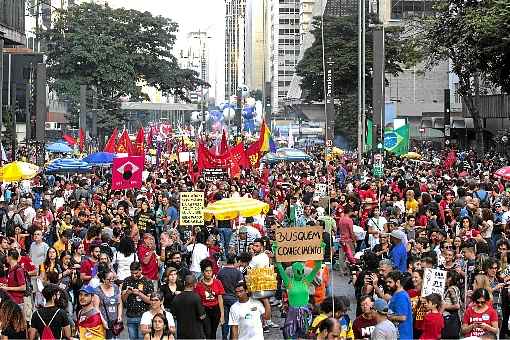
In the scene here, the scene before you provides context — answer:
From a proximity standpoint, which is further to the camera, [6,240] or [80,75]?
[80,75]

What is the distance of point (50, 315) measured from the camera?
1043 centimetres

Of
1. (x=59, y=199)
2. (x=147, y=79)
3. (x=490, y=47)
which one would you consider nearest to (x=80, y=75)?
(x=147, y=79)

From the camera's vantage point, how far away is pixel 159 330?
10.2m

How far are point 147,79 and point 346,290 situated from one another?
6025 centimetres

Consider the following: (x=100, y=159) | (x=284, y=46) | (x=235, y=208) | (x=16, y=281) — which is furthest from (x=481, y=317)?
(x=284, y=46)

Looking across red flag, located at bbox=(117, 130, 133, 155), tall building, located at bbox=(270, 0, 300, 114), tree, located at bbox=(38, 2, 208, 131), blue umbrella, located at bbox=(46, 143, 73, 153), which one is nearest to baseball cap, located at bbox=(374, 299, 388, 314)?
red flag, located at bbox=(117, 130, 133, 155)

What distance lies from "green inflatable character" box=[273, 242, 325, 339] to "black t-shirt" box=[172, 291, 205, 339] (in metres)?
0.87

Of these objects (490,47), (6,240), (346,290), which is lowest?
(346,290)

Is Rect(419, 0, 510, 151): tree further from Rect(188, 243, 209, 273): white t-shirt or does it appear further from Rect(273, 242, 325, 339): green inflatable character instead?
Rect(273, 242, 325, 339): green inflatable character

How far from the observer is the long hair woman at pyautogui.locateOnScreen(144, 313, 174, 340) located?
33.4 feet

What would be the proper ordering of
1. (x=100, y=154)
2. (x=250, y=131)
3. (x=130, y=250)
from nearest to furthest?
(x=130, y=250) < (x=100, y=154) < (x=250, y=131)

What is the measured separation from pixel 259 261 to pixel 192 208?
424cm

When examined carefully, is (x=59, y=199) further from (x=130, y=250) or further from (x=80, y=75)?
(x=80, y=75)

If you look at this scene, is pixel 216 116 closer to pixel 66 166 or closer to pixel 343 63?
pixel 343 63
